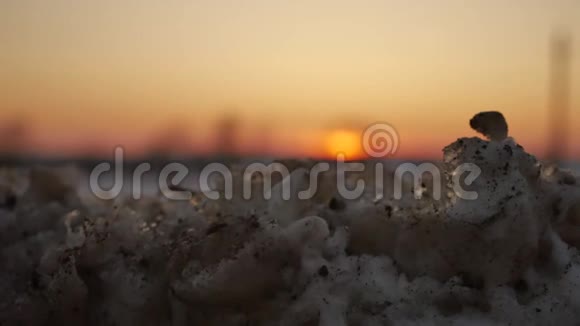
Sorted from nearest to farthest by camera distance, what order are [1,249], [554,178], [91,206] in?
[554,178] < [1,249] < [91,206]

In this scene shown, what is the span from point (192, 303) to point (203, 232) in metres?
0.23

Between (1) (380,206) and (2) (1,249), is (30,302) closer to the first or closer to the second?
(2) (1,249)

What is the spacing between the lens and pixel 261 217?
176 centimetres

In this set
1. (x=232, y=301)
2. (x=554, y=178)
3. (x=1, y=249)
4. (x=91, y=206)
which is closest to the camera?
(x=232, y=301)

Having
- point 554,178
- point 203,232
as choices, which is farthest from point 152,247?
point 554,178

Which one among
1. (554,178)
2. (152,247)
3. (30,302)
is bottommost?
(30,302)

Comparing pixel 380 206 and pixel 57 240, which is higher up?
pixel 380 206

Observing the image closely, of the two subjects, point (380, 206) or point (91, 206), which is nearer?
point (380, 206)

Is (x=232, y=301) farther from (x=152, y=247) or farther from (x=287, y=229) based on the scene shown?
(x=152, y=247)

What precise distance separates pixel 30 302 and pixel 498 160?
126cm

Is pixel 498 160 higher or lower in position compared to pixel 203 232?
higher

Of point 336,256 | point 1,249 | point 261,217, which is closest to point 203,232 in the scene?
point 261,217

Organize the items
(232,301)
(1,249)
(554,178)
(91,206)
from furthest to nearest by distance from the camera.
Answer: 1. (91,206)
2. (1,249)
3. (554,178)
4. (232,301)

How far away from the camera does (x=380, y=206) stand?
1777 millimetres
